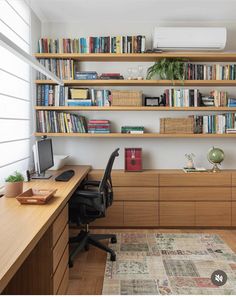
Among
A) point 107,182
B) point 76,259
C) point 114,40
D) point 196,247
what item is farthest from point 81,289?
point 114,40

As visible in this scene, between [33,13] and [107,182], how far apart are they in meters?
2.40

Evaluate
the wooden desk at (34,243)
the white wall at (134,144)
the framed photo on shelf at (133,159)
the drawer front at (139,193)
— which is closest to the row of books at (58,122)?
Answer: the white wall at (134,144)

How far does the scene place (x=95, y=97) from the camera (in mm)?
4055

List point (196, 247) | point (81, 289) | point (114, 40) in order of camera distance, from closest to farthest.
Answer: point (81, 289)
point (196, 247)
point (114, 40)

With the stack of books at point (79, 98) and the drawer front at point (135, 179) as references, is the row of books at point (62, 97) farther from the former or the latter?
the drawer front at point (135, 179)

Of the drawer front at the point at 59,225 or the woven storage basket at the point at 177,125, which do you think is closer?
the drawer front at the point at 59,225

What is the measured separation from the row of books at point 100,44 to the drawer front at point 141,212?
77.6 inches

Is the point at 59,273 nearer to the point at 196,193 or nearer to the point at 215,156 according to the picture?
the point at 196,193

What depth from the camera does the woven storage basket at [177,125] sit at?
13.1ft

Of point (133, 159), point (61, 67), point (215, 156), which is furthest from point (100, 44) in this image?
point (215, 156)

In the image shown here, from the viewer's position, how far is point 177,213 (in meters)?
3.91

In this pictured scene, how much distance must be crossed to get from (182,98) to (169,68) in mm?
426

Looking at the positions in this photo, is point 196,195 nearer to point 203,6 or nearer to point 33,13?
point 203,6

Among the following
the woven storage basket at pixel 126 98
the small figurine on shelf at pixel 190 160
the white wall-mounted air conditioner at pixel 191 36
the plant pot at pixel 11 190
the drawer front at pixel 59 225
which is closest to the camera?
the drawer front at pixel 59 225
